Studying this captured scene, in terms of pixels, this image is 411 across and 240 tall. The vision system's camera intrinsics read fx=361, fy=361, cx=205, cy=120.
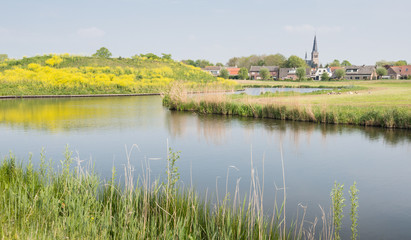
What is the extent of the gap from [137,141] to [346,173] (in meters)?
7.00

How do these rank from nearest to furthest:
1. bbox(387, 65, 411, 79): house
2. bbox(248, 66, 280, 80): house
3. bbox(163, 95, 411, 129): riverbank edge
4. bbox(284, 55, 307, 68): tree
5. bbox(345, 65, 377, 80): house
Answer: bbox(163, 95, 411, 129): riverbank edge → bbox(387, 65, 411, 79): house → bbox(345, 65, 377, 80): house → bbox(284, 55, 307, 68): tree → bbox(248, 66, 280, 80): house

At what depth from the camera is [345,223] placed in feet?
19.3

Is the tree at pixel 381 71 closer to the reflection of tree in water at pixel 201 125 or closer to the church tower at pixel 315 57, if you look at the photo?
the church tower at pixel 315 57

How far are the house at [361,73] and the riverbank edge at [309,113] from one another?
80.2m

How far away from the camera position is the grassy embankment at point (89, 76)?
3881 cm

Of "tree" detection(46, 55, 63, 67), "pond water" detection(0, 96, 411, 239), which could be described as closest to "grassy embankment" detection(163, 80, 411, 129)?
"pond water" detection(0, 96, 411, 239)

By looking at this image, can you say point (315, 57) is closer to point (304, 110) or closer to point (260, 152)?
point (304, 110)

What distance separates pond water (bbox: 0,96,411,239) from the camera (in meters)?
6.95

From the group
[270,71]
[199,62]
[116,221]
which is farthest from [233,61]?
[116,221]

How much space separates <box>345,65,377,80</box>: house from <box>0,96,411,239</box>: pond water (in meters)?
83.2

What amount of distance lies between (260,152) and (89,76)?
37.0 m

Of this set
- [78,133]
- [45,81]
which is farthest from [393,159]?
[45,81]

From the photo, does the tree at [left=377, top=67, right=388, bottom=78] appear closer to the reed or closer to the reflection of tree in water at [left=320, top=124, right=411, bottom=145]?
the reed

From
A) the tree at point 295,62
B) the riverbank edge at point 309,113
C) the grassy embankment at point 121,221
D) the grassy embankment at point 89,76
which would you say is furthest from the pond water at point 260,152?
the tree at point 295,62
